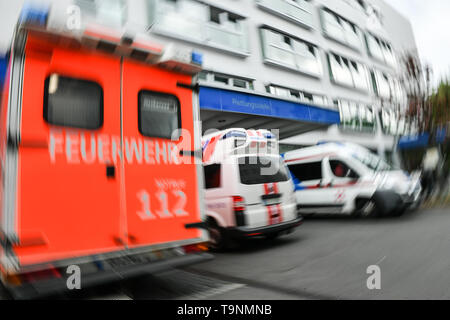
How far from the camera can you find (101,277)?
275 centimetres

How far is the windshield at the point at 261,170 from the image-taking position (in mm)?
5352

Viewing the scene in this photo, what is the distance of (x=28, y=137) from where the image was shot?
2.66 m

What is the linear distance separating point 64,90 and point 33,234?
1.38 m

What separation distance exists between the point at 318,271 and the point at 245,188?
1809mm

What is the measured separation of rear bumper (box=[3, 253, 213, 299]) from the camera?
2.42 meters

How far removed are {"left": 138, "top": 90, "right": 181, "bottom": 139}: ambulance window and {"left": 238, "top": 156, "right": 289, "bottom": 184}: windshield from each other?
1.97 m

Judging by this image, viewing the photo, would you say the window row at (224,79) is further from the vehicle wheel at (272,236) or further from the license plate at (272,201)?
the license plate at (272,201)

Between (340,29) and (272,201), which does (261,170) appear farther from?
(340,29)

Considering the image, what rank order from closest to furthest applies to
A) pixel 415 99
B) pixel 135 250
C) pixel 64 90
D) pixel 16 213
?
pixel 16 213 < pixel 64 90 < pixel 135 250 < pixel 415 99

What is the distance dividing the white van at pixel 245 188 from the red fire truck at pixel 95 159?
144 cm

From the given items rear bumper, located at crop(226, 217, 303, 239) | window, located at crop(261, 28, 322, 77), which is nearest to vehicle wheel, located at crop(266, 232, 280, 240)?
rear bumper, located at crop(226, 217, 303, 239)

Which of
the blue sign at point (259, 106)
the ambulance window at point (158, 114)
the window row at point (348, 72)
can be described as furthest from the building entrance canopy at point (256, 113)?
the window row at point (348, 72)
